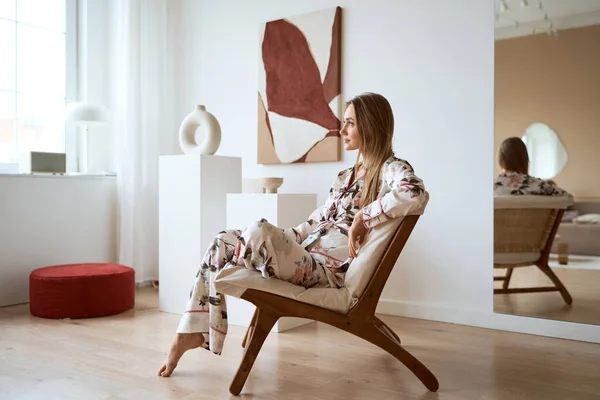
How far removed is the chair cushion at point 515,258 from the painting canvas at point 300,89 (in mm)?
1204

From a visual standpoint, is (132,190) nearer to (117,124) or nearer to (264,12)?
(117,124)

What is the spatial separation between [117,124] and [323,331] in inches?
93.6

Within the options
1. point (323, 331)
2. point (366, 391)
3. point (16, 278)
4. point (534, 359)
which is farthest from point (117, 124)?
point (534, 359)

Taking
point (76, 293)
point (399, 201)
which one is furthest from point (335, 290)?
point (76, 293)

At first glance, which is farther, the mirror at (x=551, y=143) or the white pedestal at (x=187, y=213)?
the white pedestal at (x=187, y=213)

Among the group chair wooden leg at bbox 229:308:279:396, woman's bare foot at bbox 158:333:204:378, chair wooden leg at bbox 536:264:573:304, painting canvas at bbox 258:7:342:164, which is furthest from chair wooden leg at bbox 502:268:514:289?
woman's bare foot at bbox 158:333:204:378

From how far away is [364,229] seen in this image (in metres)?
2.11

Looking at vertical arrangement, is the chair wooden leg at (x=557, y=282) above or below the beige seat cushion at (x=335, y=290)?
below

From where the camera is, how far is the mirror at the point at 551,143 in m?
2.82

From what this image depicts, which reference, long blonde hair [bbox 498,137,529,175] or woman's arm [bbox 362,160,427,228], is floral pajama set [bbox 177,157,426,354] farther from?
long blonde hair [bbox 498,137,529,175]

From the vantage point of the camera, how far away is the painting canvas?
146 inches

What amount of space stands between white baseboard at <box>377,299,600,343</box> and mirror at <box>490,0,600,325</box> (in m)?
0.04

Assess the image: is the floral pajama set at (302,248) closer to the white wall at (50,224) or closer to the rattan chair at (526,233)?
the rattan chair at (526,233)

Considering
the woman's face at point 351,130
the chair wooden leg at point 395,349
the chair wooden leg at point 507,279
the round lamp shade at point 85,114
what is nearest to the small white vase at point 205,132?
the round lamp shade at point 85,114
